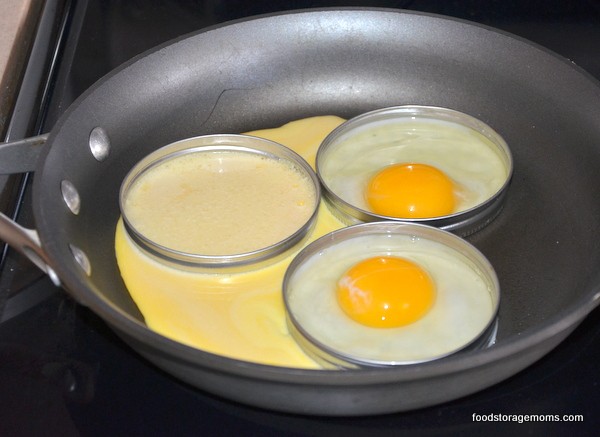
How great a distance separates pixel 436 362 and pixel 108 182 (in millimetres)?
833

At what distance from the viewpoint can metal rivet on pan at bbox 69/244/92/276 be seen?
4.60 ft

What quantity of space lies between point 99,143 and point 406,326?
72 cm

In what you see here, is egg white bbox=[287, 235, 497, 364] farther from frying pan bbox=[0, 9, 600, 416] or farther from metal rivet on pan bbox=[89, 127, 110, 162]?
metal rivet on pan bbox=[89, 127, 110, 162]

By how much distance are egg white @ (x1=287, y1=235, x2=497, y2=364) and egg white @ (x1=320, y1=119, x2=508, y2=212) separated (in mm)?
148

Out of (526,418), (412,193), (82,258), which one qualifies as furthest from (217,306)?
(526,418)

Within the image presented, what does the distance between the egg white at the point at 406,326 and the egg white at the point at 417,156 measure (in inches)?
5.8

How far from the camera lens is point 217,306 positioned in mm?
1435

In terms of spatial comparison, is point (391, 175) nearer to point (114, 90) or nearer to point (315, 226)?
point (315, 226)

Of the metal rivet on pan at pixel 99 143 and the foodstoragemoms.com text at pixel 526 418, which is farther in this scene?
the metal rivet on pan at pixel 99 143

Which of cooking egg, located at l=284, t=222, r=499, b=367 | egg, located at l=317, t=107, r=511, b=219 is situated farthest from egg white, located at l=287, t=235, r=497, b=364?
egg, located at l=317, t=107, r=511, b=219

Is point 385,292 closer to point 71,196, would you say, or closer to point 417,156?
point 417,156

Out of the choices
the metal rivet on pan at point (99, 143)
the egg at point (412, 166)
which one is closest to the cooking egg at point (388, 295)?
the egg at point (412, 166)

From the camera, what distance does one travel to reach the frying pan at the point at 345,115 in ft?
3.78

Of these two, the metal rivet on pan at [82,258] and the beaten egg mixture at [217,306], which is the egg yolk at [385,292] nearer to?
the beaten egg mixture at [217,306]
